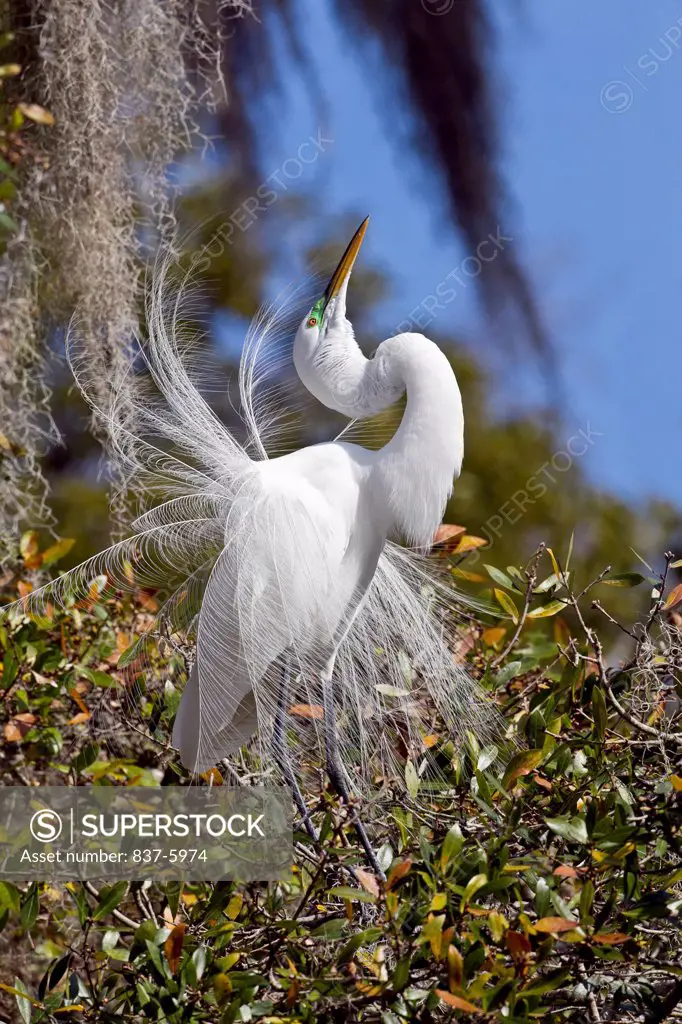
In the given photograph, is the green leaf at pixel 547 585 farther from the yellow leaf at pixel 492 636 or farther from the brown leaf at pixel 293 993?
the brown leaf at pixel 293 993

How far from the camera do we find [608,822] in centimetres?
112

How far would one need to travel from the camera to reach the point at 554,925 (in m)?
1.04

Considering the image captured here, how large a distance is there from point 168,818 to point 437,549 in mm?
733

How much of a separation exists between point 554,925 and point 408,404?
2.30 feet

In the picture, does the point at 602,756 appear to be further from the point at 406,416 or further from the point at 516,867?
the point at 406,416

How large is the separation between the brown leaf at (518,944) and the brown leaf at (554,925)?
0.02 metres

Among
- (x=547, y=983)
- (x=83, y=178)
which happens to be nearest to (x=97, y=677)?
(x=547, y=983)

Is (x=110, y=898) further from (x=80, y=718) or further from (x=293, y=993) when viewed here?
(x=80, y=718)

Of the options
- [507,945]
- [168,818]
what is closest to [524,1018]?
[507,945]

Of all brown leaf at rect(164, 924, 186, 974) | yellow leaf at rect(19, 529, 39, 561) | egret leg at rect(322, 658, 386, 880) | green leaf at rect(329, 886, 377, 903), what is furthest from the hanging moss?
green leaf at rect(329, 886, 377, 903)

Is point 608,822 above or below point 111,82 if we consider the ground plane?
below

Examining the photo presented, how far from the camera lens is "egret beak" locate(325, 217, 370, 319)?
1.43 m

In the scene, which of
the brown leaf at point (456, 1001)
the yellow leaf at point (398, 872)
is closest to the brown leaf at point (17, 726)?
the yellow leaf at point (398, 872)

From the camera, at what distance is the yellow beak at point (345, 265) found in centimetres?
143
